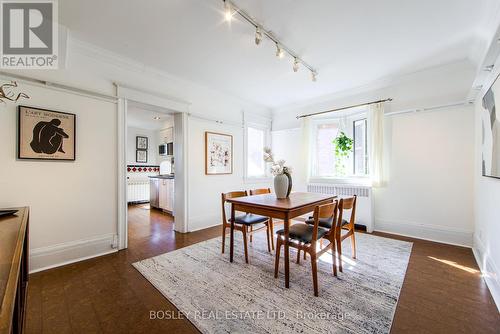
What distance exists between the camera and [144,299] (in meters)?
1.82

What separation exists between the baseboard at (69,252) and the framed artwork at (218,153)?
1.84m

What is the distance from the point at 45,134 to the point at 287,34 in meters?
2.86

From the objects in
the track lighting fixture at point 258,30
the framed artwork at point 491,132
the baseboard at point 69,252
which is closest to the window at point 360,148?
the framed artwork at point 491,132

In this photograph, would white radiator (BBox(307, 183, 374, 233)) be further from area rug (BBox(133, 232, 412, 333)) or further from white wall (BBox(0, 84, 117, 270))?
white wall (BBox(0, 84, 117, 270))

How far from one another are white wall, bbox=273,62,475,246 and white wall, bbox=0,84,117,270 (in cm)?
414

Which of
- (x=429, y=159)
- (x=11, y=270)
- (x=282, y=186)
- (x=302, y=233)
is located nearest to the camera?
(x=11, y=270)

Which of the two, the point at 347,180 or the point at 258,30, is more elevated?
the point at 258,30

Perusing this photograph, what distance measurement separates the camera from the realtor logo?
1928 mm

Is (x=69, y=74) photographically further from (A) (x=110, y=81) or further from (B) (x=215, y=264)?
(B) (x=215, y=264)

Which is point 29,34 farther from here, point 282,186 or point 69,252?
point 282,186

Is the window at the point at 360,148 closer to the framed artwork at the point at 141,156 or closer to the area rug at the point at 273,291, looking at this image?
the area rug at the point at 273,291

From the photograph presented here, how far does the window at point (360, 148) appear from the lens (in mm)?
3910

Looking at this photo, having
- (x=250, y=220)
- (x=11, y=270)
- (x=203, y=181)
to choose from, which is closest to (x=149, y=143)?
(x=203, y=181)

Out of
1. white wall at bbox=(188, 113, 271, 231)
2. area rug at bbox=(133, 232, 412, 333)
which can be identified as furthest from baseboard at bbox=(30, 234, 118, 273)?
white wall at bbox=(188, 113, 271, 231)
